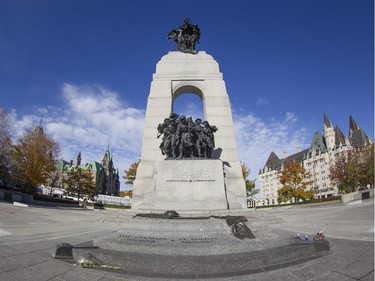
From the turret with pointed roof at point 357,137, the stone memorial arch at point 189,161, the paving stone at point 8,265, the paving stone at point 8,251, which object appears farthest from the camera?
the turret with pointed roof at point 357,137

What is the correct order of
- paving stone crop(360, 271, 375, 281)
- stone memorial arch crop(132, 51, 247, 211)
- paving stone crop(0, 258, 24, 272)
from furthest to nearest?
stone memorial arch crop(132, 51, 247, 211) < paving stone crop(0, 258, 24, 272) < paving stone crop(360, 271, 375, 281)

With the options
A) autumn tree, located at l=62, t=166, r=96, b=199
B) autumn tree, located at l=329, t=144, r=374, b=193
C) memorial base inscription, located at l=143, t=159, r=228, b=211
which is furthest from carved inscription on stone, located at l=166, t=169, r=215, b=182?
autumn tree, located at l=329, t=144, r=374, b=193

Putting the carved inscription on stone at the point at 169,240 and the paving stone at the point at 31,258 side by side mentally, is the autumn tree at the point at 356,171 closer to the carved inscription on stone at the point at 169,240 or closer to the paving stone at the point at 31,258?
the carved inscription on stone at the point at 169,240

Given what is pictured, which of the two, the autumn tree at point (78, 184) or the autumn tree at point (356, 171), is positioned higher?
the autumn tree at point (356, 171)

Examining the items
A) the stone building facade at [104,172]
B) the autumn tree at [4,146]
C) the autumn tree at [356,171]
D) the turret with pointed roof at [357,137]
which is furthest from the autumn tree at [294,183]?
the stone building facade at [104,172]

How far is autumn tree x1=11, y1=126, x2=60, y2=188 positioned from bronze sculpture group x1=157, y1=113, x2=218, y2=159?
23.2 m

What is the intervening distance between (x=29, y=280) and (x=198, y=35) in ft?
68.0

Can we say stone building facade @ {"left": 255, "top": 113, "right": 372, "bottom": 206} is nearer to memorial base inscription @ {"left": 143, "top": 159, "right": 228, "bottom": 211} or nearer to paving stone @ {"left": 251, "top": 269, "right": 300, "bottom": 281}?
memorial base inscription @ {"left": 143, "top": 159, "right": 228, "bottom": 211}

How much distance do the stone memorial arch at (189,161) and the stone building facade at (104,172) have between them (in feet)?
341

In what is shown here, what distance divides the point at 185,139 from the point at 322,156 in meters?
106

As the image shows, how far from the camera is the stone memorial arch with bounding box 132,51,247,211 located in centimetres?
1165

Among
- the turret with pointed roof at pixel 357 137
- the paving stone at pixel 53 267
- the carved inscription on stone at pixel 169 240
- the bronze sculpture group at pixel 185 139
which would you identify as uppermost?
the turret with pointed roof at pixel 357 137

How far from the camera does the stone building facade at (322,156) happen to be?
91.9 metres

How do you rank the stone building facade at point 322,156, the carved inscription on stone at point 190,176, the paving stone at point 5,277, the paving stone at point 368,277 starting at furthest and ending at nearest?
the stone building facade at point 322,156, the carved inscription on stone at point 190,176, the paving stone at point 368,277, the paving stone at point 5,277
